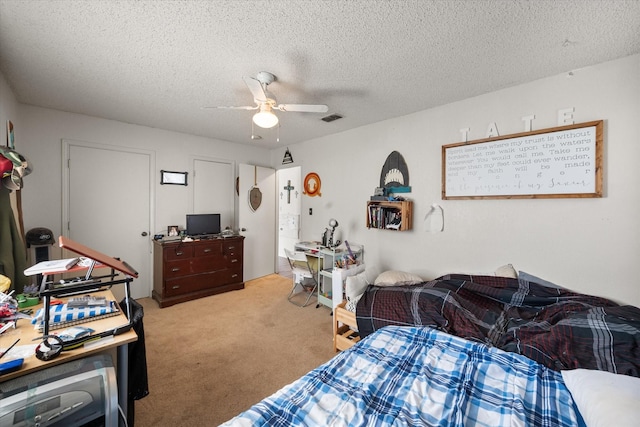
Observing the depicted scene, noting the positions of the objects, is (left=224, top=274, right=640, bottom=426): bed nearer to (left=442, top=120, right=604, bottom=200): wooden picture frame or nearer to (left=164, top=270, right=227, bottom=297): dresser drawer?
(left=442, top=120, right=604, bottom=200): wooden picture frame

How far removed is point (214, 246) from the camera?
3.94 m

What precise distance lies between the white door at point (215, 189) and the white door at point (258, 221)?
0.70ft

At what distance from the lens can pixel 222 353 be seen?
244 cm

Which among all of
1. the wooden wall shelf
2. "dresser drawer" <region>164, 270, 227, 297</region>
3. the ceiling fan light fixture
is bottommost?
"dresser drawer" <region>164, 270, 227, 297</region>

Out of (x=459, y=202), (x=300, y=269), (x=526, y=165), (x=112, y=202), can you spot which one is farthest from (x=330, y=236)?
(x=112, y=202)

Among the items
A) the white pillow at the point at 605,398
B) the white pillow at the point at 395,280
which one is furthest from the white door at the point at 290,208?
the white pillow at the point at 605,398

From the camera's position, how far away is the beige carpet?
1.82m

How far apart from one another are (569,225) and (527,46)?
1417 mm

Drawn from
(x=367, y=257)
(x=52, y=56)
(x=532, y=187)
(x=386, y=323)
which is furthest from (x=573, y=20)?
(x=52, y=56)

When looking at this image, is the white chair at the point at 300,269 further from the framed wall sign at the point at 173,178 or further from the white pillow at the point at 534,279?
the white pillow at the point at 534,279

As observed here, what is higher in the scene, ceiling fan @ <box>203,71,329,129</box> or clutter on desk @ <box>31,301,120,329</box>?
ceiling fan @ <box>203,71,329,129</box>

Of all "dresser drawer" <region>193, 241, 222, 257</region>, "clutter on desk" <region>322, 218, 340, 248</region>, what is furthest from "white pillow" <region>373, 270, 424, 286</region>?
"dresser drawer" <region>193, 241, 222, 257</region>

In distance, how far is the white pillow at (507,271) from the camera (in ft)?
7.49

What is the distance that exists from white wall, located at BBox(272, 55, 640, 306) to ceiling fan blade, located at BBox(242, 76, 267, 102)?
72.5 inches
